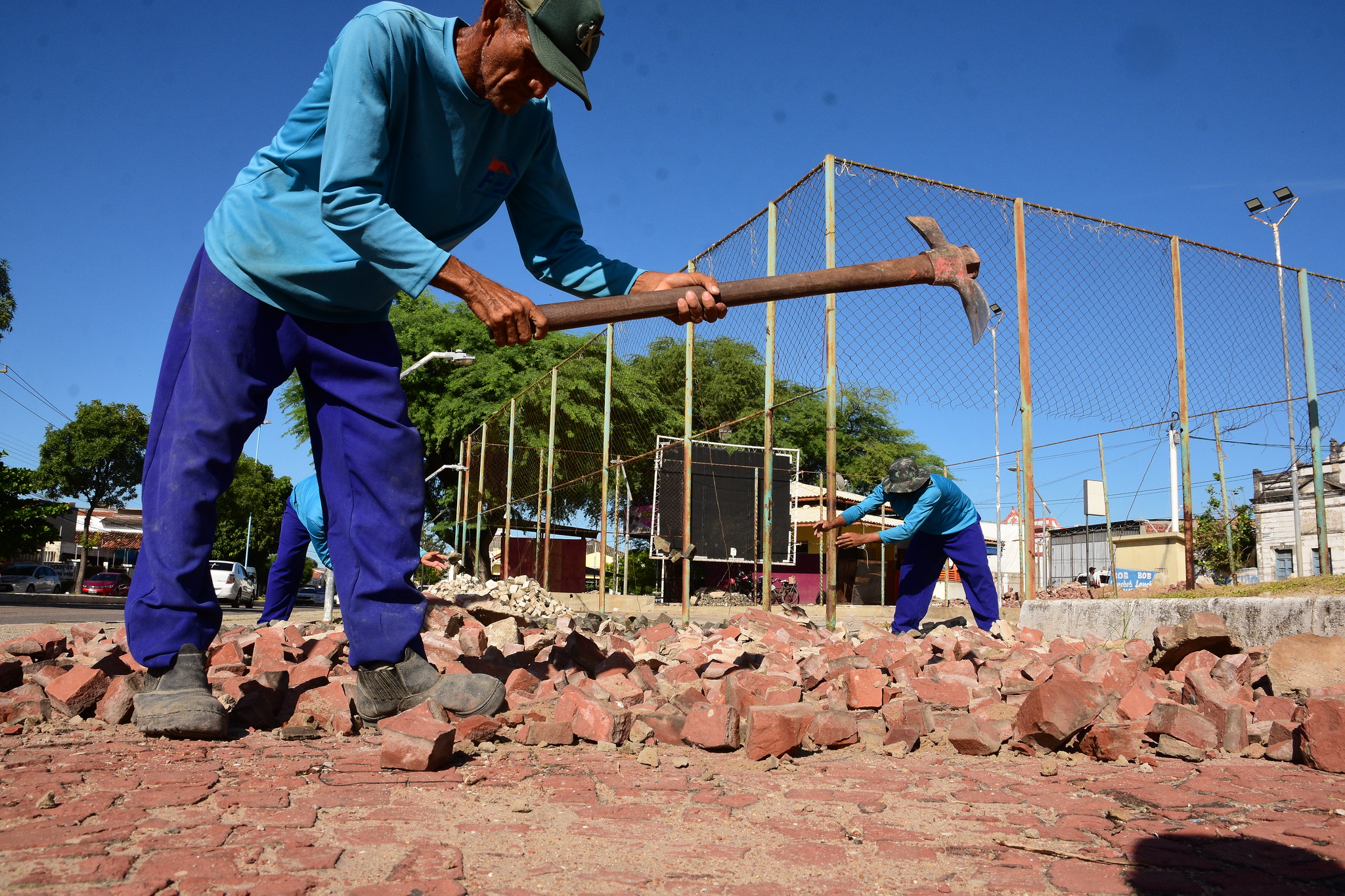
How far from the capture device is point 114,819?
1.52 m

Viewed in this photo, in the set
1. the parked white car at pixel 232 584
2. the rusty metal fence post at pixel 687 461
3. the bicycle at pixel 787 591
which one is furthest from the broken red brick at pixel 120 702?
the parked white car at pixel 232 584

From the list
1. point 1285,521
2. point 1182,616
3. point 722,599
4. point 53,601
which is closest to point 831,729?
point 1182,616

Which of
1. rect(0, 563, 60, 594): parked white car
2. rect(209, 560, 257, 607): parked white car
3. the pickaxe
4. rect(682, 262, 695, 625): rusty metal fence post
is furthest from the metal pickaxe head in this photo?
rect(0, 563, 60, 594): parked white car

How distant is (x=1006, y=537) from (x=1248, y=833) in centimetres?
3079

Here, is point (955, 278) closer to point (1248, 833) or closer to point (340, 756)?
point (1248, 833)

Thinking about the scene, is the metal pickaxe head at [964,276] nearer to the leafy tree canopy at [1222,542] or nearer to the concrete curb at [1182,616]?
the concrete curb at [1182,616]

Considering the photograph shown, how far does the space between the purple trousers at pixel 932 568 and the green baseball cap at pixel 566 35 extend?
495 cm

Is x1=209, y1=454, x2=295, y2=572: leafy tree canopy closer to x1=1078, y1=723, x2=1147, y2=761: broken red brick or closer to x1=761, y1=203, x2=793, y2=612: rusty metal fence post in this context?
x1=761, y1=203, x2=793, y2=612: rusty metal fence post

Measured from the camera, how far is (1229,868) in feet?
4.89

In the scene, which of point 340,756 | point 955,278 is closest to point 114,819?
point 340,756

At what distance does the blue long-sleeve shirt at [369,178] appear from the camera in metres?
2.26

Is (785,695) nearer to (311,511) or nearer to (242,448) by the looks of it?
(242,448)

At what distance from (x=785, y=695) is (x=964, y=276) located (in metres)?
1.59

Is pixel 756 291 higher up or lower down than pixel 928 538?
higher up
